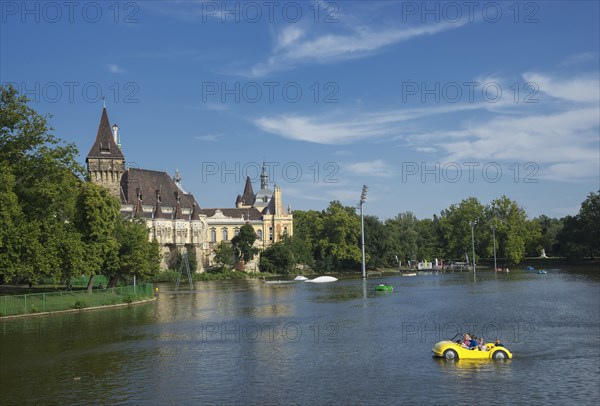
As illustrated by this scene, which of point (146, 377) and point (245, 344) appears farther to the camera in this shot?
point (245, 344)

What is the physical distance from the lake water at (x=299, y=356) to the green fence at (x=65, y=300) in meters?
2.54

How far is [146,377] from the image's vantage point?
28.9m

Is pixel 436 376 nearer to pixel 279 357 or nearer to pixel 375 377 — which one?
pixel 375 377

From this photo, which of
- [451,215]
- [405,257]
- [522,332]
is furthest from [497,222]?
[522,332]

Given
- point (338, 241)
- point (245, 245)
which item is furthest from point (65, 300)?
point (338, 241)

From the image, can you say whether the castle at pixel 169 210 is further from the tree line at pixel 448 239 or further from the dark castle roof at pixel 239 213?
the tree line at pixel 448 239

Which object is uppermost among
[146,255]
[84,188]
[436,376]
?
[84,188]

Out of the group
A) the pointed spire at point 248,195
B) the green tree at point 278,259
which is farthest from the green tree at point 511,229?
the pointed spire at point 248,195

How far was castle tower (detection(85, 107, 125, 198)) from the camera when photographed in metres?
112

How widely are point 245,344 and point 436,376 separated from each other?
43.2ft

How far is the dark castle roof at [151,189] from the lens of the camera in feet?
421

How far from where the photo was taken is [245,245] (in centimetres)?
13212

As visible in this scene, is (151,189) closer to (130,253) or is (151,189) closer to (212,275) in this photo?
(212,275)

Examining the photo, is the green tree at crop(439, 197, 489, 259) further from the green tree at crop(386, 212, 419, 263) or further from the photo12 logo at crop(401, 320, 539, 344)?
the photo12 logo at crop(401, 320, 539, 344)
